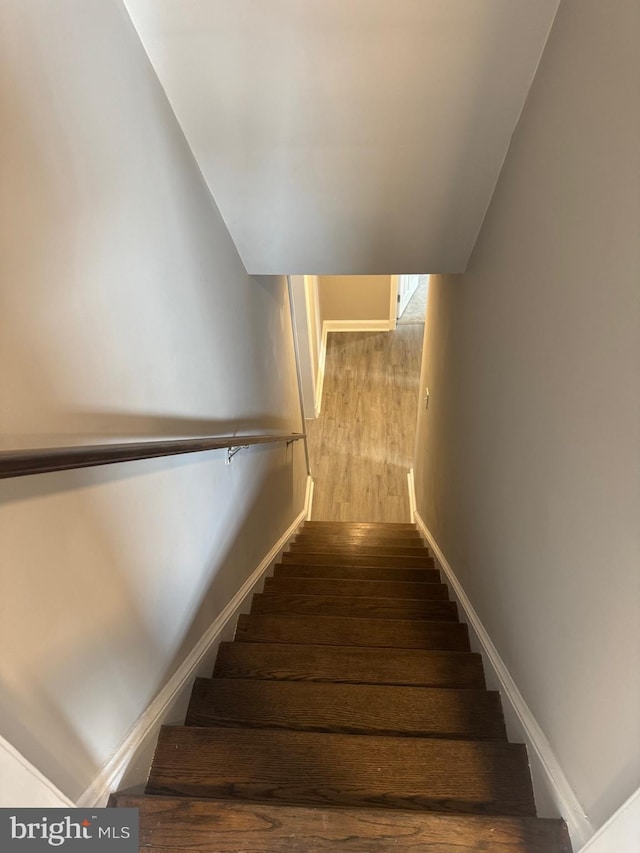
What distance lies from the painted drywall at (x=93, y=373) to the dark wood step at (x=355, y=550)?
1.79 meters

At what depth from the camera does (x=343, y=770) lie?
1.36 meters

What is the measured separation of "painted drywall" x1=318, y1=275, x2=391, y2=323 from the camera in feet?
22.2

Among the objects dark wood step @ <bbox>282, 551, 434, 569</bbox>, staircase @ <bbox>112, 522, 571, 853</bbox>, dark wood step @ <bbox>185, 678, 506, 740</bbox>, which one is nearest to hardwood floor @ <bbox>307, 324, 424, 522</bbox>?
dark wood step @ <bbox>282, 551, 434, 569</bbox>

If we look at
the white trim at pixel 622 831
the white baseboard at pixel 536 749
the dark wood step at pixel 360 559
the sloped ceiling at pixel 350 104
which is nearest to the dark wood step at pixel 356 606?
the white baseboard at pixel 536 749

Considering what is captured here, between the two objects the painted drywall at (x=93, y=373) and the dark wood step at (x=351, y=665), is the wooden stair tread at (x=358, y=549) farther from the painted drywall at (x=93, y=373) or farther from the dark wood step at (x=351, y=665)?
the painted drywall at (x=93, y=373)

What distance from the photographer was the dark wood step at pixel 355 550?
355cm

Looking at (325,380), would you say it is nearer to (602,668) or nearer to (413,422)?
(413,422)

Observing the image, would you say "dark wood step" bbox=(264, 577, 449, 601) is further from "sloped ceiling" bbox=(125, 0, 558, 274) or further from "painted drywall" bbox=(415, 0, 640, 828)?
"sloped ceiling" bbox=(125, 0, 558, 274)

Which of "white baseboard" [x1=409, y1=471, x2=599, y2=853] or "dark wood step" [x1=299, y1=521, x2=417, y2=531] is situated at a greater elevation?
"white baseboard" [x1=409, y1=471, x2=599, y2=853]

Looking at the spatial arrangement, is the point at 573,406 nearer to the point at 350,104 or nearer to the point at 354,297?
the point at 350,104

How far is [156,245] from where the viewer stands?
→ 143cm

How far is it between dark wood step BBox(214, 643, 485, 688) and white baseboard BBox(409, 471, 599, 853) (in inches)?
4.2

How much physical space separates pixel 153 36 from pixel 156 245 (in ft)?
1.82

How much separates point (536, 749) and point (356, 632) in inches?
35.3
